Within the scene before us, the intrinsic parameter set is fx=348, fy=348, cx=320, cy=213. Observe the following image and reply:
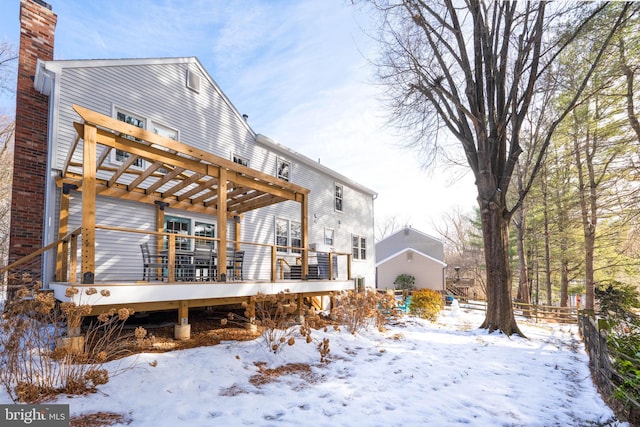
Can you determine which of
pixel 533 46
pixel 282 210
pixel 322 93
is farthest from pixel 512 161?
pixel 282 210

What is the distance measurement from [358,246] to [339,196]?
290 centimetres

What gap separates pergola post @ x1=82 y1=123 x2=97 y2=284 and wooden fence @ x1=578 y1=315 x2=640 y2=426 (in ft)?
20.7

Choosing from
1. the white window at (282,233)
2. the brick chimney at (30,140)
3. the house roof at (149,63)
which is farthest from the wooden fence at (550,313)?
the brick chimney at (30,140)

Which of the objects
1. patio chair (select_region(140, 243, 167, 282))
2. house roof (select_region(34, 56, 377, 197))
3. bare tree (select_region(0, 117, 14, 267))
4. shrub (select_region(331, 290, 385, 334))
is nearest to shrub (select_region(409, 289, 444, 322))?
shrub (select_region(331, 290, 385, 334))

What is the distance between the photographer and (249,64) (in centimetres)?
1234

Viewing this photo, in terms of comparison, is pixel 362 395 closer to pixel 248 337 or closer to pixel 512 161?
pixel 248 337

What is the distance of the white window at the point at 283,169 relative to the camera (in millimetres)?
13256

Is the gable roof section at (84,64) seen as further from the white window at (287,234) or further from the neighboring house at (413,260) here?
the neighboring house at (413,260)

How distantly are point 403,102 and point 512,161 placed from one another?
12.6ft

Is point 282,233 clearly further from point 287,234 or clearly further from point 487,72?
point 487,72

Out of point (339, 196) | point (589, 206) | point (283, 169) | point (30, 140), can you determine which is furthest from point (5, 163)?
point (589, 206)

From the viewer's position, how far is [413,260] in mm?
25281

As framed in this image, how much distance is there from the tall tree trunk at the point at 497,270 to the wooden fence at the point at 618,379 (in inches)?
174

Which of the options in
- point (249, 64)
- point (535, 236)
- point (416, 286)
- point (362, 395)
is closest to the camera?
point (362, 395)
